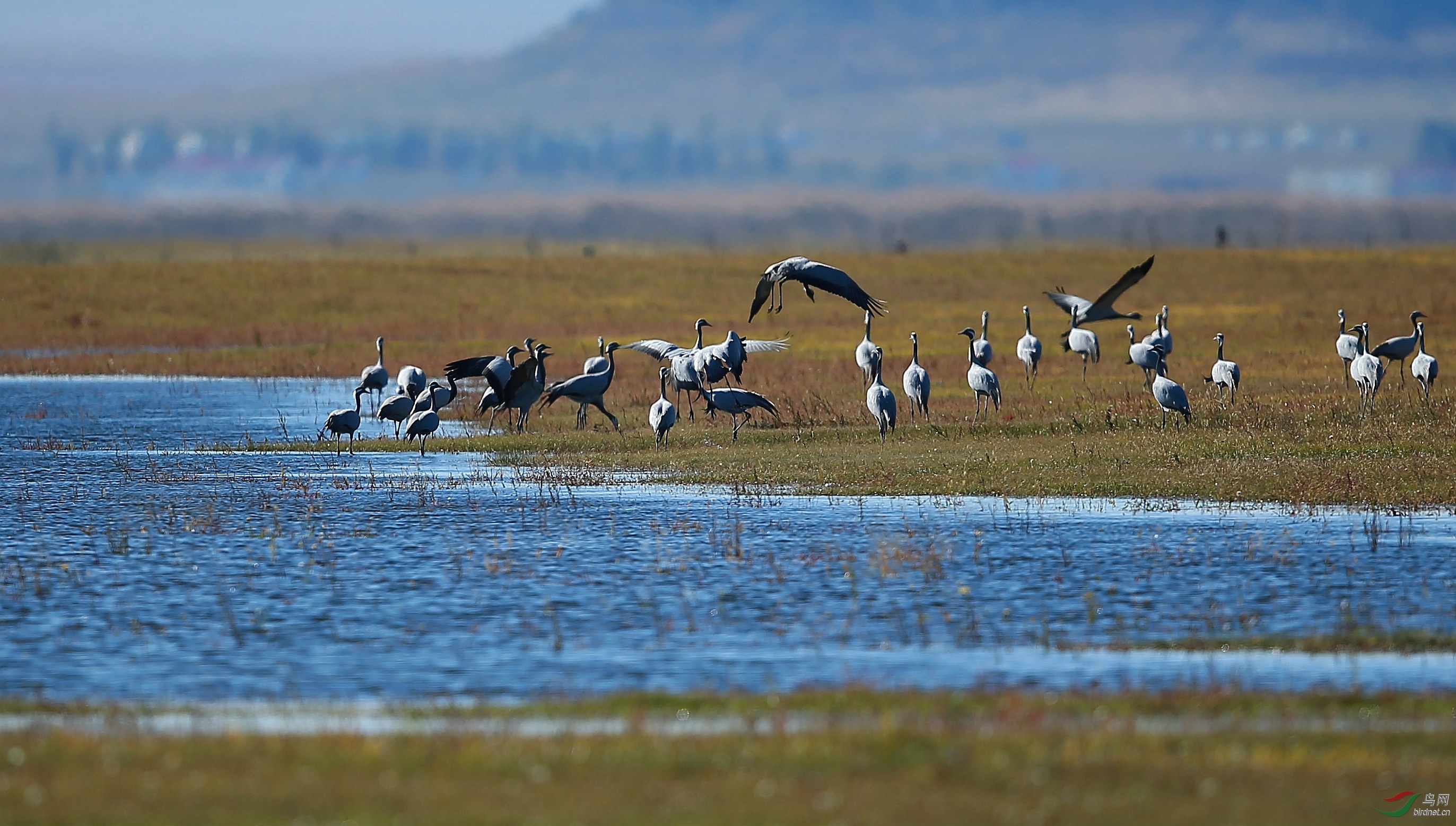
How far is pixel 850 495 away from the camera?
24438 mm

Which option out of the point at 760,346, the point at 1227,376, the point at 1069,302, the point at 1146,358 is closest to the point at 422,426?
the point at 760,346

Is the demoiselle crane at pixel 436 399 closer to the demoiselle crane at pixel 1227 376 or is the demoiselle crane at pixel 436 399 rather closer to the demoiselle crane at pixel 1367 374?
the demoiselle crane at pixel 1227 376

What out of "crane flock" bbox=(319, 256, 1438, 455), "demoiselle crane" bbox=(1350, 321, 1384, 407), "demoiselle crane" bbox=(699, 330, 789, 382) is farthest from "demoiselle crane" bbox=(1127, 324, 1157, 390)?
"demoiselle crane" bbox=(699, 330, 789, 382)

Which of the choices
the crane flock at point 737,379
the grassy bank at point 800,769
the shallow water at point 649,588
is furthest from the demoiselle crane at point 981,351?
the grassy bank at point 800,769

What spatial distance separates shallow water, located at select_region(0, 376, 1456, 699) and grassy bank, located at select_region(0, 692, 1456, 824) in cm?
146

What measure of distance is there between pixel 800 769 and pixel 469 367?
994 inches

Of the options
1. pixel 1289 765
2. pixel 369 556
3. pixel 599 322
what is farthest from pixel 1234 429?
pixel 599 322

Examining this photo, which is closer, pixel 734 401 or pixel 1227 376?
pixel 734 401

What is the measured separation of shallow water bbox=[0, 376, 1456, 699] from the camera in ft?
44.6

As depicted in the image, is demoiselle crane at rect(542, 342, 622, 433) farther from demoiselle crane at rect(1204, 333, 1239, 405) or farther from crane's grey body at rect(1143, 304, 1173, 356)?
crane's grey body at rect(1143, 304, 1173, 356)

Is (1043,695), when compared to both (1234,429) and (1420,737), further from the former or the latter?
(1234,429)

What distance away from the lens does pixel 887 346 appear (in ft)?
188

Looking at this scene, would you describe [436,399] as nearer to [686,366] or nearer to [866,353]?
[686,366]

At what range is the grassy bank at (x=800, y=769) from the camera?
9133mm
